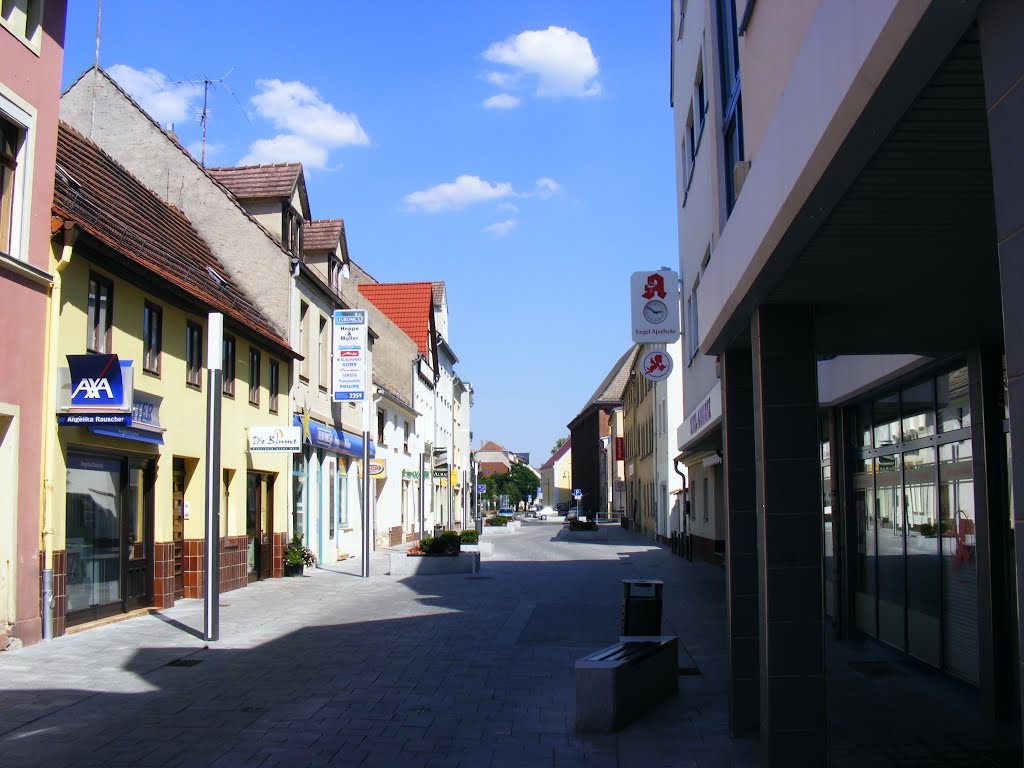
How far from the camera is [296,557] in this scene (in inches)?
874

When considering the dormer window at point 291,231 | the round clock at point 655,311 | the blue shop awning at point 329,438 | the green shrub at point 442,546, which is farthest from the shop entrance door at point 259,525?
the round clock at point 655,311

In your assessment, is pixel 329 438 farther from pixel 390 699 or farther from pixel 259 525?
pixel 390 699

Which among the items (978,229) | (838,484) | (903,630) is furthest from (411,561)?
(978,229)

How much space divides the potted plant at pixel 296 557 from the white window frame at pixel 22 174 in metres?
11.7

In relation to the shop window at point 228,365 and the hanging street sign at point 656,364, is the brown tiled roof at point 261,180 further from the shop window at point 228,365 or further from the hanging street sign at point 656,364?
the hanging street sign at point 656,364

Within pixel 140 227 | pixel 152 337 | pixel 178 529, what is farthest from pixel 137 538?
pixel 140 227

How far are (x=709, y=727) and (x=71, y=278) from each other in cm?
969

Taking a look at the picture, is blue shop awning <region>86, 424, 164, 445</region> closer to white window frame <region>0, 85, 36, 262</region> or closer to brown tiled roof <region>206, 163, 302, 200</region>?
white window frame <region>0, 85, 36, 262</region>

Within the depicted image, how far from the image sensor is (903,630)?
35.8ft

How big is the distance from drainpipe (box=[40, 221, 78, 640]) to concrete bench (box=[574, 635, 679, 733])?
7.21 metres

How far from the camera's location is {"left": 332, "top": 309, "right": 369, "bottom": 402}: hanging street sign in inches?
965

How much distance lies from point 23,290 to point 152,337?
4101 mm

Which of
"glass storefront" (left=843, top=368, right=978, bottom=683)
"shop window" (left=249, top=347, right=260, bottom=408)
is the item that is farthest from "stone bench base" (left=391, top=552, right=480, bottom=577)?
"glass storefront" (left=843, top=368, right=978, bottom=683)

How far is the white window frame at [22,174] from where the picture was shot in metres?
11.5
